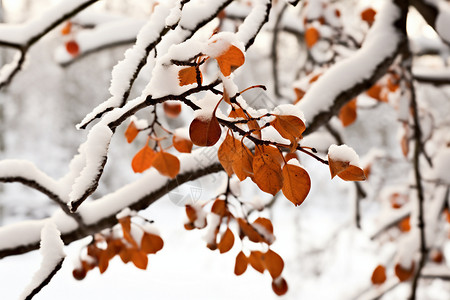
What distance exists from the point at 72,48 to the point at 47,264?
3.52 feet

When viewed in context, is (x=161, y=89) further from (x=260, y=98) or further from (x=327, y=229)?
(x=327, y=229)

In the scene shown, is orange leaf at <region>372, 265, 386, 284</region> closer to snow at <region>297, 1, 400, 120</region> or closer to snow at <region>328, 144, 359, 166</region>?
snow at <region>297, 1, 400, 120</region>

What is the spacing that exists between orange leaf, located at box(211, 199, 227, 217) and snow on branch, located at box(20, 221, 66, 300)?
224 millimetres

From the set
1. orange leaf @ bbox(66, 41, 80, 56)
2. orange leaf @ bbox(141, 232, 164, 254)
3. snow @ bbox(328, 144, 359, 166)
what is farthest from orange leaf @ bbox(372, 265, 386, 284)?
orange leaf @ bbox(66, 41, 80, 56)

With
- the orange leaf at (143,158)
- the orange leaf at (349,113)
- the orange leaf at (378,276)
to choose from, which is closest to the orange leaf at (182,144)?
the orange leaf at (143,158)

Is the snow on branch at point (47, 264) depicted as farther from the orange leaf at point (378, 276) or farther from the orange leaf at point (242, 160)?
the orange leaf at point (378, 276)

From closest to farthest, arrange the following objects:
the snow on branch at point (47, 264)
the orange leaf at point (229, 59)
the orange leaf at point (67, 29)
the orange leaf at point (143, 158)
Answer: the orange leaf at point (229, 59)
the snow on branch at point (47, 264)
the orange leaf at point (143, 158)
the orange leaf at point (67, 29)

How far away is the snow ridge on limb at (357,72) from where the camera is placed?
2.13ft

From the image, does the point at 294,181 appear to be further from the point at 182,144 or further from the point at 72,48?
the point at 72,48

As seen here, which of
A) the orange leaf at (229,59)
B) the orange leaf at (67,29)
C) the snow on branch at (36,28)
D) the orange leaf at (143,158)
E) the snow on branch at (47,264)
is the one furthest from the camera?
the orange leaf at (67,29)

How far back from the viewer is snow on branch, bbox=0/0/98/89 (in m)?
0.68

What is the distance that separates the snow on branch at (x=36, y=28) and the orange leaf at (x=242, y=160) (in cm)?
47

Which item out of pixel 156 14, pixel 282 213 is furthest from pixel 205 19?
pixel 282 213

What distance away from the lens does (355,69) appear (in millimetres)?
703
